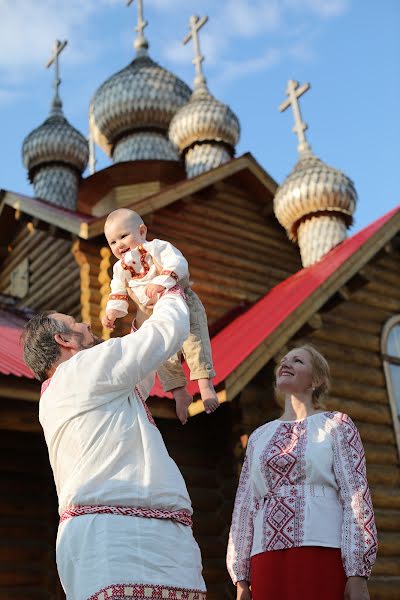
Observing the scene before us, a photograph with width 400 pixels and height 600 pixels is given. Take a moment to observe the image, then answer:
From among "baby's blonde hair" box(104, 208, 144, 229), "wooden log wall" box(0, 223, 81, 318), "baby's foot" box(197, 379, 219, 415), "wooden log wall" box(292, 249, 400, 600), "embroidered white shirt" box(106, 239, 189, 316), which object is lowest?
"baby's foot" box(197, 379, 219, 415)

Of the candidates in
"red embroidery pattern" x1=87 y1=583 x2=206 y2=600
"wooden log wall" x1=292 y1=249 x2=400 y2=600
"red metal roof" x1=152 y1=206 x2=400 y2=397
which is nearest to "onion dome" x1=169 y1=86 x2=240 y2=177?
"red metal roof" x1=152 y1=206 x2=400 y2=397

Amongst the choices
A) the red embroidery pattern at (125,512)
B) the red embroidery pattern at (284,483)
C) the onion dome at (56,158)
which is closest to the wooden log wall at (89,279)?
the onion dome at (56,158)

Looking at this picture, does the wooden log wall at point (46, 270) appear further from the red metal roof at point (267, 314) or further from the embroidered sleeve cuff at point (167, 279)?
the embroidered sleeve cuff at point (167, 279)

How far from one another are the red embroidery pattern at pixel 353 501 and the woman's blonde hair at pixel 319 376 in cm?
18

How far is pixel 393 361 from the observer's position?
31.1 feet

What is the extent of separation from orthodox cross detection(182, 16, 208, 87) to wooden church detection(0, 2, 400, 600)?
5 centimetres

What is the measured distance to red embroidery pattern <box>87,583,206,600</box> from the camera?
A: 2008mm

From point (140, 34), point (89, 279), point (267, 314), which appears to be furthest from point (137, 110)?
point (267, 314)

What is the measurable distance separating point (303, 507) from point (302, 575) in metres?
0.25

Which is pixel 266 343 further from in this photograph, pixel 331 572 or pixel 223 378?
pixel 331 572

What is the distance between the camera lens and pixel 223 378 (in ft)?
22.8

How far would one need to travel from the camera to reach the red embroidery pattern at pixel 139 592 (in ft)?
6.59

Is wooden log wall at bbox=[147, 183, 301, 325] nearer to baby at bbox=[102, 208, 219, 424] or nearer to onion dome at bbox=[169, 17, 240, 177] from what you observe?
onion dome at bbox=[169, 17, 240, 177]

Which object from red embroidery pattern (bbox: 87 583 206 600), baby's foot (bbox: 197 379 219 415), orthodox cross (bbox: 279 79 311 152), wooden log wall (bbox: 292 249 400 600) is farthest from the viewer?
orthodox cross (bbox: 279 79 311 152)
